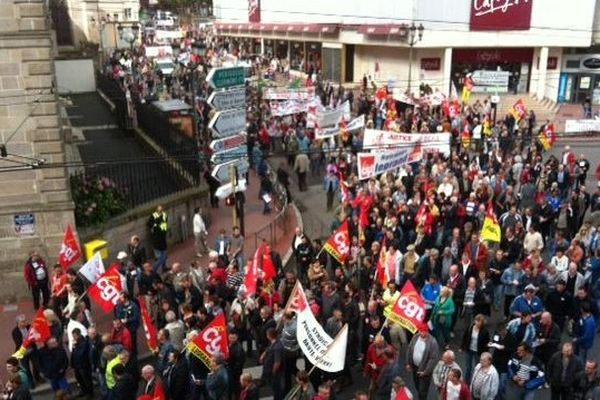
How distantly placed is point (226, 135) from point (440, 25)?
1164 inches

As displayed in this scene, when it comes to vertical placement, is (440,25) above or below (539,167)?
above

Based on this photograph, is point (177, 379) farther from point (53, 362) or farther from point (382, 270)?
point (382, 270)

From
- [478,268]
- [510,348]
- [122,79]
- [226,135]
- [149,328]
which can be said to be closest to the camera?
[510,348]

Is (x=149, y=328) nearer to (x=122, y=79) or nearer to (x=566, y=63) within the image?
(x=122, y=79)

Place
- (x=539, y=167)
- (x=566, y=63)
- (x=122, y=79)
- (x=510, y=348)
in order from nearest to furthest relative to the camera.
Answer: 1. (x=510, y=348)
2. (x=539, y=167)
3. (x=122, y=79)
4. (x=566, y=63)

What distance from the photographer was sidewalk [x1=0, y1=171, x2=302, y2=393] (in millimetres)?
14715

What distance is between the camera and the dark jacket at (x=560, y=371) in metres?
10.1

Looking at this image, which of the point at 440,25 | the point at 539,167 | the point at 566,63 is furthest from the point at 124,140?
the point at 566,63

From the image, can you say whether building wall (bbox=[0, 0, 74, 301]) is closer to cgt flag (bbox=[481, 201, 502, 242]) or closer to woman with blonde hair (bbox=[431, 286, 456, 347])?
woman with blonde hair (bbox=[431, 286, 456, 347])

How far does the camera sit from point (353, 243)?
15602mm

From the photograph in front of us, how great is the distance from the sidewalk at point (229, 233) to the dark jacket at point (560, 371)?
24.1 ft

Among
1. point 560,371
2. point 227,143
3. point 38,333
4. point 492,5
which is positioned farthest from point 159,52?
point 560,371

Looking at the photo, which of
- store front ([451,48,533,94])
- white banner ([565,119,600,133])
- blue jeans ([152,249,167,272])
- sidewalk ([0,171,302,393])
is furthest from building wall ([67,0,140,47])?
blue jeans ([152,249,167,272])

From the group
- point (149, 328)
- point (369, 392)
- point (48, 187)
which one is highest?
point (48, 187)
